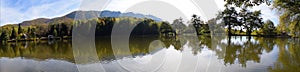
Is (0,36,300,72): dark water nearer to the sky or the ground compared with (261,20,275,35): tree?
nearer to the ground

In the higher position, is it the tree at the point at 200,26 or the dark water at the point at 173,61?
the tree at the point at 200,26

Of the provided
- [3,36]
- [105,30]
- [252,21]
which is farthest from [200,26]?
[3,36]

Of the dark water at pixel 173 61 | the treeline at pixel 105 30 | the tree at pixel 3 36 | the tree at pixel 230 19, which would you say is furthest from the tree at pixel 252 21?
the tree at pixel 3 36

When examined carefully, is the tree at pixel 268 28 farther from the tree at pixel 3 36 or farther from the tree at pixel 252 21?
the tree at pixel 3 36

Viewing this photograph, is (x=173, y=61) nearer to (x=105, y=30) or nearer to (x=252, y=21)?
(x=252, y=21)

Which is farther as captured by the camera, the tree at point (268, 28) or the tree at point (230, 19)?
the tree at point (230, 19)

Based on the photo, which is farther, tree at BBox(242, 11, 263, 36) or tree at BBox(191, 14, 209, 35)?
tree at BBox(242, 11, 263, 36)

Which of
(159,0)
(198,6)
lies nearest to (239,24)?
(159,0)

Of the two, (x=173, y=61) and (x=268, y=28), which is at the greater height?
(x=268, y=28)

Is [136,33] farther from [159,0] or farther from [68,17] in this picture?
[159,0]

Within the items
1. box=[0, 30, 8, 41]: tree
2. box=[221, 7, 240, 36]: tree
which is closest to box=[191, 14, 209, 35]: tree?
box=[221, 7, 240, 36]: tree

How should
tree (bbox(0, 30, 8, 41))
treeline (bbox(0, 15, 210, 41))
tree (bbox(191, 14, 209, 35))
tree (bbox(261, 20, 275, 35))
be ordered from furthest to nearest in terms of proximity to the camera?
tree (bbox(0, 30, 8, 41))
treeline (bbox(0, 15, 210, 41))
tree (bbox(191, 14, 209, 35))
tree (bbox(261, 20, 275, 35))

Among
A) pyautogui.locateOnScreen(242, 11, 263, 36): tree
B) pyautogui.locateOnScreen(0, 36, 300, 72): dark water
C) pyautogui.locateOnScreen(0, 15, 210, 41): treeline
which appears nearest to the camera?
pyautogui.locateOnScreen(0, 36, 300, 72): dark water

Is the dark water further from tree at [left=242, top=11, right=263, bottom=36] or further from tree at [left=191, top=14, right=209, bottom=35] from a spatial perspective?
tree at [left=242, top=11, right=263, bottom=36]
